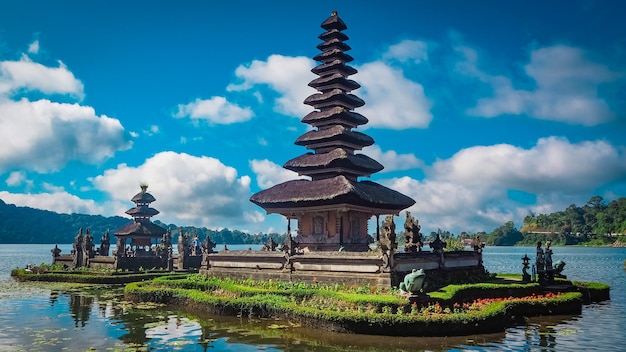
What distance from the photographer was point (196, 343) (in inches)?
717

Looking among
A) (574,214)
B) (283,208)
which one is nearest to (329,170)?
(283,208)

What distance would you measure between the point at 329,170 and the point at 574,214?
155m

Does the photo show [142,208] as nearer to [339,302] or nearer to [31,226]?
[339,302]

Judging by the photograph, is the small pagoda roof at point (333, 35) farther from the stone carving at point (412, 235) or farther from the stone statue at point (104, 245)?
the stone statue at point (104, 245)

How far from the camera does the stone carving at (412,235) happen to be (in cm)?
2944

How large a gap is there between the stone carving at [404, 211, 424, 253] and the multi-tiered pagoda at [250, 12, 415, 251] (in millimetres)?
3604

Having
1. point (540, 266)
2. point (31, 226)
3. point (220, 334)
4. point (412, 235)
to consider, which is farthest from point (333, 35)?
point (31, 226)

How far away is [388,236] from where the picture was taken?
25422mm

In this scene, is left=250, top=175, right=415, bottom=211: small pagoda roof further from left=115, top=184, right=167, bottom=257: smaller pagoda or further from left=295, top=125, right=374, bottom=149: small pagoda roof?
left=115, top=184, right=167, bottom=257: smaller pagoda

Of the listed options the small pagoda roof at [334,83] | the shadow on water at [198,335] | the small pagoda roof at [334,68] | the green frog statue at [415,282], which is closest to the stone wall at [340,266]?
the green frog statue at [415,282]

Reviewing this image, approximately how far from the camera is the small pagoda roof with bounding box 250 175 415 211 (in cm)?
3238

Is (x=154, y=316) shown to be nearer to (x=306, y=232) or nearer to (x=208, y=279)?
(x=208, y=279)

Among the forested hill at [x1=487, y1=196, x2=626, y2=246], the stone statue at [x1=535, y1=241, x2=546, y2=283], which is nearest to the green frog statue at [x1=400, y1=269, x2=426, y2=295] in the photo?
the stone statue at [x1=535, y1=241, x2=546, y2=283]

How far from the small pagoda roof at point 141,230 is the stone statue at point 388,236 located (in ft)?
115
